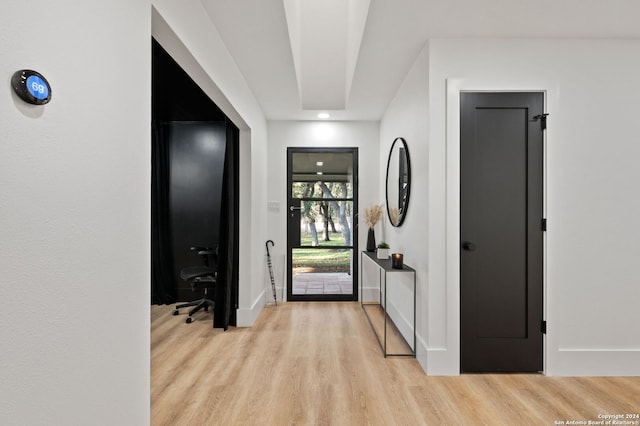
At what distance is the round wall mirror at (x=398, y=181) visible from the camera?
3.24 metres

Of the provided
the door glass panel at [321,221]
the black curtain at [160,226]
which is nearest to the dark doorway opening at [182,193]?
the black curtain at [160,226]

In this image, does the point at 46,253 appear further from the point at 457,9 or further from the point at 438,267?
the point at 457,9

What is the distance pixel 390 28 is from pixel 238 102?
1.50 m

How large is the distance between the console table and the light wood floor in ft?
0.64

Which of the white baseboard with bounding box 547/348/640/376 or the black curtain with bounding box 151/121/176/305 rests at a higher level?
the black curtain with bounding box 151/121/176/305

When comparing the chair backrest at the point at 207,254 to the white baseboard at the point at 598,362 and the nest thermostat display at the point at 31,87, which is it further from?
the white baseboard at the point at 598,362

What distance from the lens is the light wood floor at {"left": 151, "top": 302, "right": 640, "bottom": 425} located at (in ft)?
6.61

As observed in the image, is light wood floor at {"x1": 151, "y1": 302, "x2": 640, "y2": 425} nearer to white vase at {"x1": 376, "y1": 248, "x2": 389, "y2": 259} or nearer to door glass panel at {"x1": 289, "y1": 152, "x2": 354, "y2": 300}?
white vase at {"x1": 376, "y1": 248, "x2": 389, "y2": 259}

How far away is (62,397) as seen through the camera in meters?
0.96

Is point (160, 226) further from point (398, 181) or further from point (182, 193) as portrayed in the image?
point (398, 181)

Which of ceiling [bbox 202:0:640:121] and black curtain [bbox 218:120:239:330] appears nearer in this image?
ceiling [bbox 202:0:640:121]

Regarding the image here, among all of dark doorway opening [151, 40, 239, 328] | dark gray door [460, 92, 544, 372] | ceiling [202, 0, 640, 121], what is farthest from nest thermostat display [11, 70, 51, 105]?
dark doorway opening [151, 40, 239, 328]

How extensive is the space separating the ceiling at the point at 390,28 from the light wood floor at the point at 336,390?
261 centimetres

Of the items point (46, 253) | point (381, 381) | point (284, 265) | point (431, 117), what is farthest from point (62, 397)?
point (284, 265)
